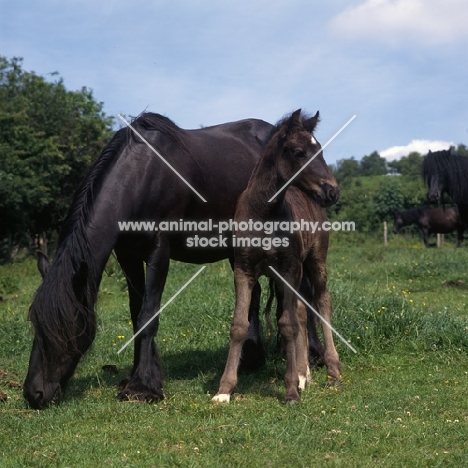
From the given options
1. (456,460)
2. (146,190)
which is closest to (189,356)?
(146,190)

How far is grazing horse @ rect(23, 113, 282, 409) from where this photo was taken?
546 centimetres

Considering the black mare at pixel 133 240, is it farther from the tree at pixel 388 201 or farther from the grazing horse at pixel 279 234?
the tree at pixel 388 201

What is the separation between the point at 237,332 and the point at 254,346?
1.46m

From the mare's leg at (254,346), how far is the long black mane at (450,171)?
7.10 metres

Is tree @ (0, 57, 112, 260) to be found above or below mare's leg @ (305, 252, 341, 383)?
above

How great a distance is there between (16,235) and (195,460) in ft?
90.6

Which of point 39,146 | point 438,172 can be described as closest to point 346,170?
point 39,146

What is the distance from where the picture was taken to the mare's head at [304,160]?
5.38 meters

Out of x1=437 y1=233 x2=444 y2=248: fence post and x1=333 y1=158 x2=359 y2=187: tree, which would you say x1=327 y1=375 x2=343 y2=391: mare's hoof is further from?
x1=333 y1=158 x2=359 y2=187: tree

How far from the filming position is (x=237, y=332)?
5734mm

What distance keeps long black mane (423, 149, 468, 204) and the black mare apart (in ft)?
22.9

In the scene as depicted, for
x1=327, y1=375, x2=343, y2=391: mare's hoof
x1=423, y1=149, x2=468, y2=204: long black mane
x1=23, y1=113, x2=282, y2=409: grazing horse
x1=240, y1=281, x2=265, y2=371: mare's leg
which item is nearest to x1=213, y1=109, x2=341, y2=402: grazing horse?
x1=327, y1=375, x2=343, y2=391: mare's hoof

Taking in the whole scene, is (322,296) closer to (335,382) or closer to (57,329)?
(335,382)

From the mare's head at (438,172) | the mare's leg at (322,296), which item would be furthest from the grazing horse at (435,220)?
the mare's leg at (322,296)
